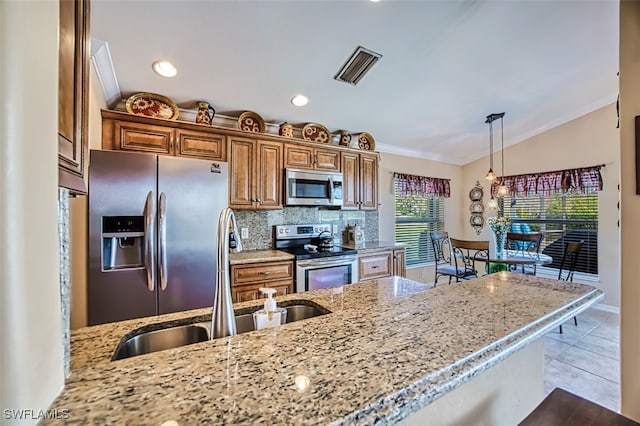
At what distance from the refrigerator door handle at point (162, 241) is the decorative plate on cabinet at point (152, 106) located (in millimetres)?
1004

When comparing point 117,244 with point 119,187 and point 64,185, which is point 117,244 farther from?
point 64,185

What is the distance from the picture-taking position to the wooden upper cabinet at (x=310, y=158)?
3.17 m

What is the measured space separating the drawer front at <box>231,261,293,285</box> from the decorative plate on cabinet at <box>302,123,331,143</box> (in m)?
1.63

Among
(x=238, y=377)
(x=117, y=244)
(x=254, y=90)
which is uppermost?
(x=254, y=90)

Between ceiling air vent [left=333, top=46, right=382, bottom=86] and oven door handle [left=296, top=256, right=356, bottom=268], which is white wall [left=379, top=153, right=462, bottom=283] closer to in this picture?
oven door handle [left=296, top=256, right=356, bottom=268]

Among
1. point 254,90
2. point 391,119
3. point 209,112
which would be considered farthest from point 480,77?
point 209,112

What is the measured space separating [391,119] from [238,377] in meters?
3.52

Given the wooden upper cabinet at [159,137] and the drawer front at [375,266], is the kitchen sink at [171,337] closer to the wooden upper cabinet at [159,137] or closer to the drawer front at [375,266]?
the wooden upper cabinet at [159,137]

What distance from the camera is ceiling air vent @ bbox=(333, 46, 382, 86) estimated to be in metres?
2.31

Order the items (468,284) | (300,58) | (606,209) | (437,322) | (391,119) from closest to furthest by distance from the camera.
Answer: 1. (437,322)
2. (468,284)
3. (300,58)
4. (391,119)
5. (606,209)

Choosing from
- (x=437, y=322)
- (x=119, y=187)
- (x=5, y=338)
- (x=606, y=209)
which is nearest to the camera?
(x=5, y=338)

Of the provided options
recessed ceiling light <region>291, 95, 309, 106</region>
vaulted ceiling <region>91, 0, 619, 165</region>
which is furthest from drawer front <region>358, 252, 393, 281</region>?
recessed ceiling light <region>291, 95, 309, 106</region>

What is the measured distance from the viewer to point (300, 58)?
2.30 m

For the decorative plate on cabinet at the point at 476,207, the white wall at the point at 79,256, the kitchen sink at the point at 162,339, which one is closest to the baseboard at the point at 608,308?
the decorative plate on cabinet at the point at 476,207
